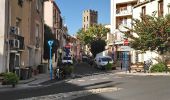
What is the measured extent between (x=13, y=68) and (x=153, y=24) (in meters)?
16.3

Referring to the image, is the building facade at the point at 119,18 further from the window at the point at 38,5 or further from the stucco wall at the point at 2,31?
the stucco wall at the point at 2,31

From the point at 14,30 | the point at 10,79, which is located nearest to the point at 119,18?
the point at 14,30

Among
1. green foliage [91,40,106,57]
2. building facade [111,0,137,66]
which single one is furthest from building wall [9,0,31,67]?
green foliage [91,40,106,57]

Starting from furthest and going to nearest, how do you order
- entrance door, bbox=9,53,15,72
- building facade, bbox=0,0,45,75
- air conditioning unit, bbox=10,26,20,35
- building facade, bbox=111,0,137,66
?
building facade, bbox=111,0,137,66
entrance door, bbox=9,53,15,72
air conditioning unit, bbox=10,26,20,35
building facade, bbox=0,0,45,75

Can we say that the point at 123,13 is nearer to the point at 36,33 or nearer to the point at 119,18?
the point at 119,18

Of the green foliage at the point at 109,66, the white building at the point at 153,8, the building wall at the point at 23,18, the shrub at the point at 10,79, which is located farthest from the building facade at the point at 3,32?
the green foliage at the point at 109,66

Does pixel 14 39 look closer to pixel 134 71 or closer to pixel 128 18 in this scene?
pixel 134 71

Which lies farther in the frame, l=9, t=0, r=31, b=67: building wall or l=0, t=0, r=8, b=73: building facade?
l=9, t=0, r=31, b=67: building wall

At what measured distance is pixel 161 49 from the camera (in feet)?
134

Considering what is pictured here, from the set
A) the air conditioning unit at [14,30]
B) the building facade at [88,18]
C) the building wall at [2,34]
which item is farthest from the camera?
the building facade at [88,18]

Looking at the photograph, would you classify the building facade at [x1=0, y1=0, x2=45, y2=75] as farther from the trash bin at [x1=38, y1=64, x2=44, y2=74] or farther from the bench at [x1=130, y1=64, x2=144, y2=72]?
the bench at [x1=130, y1=64, x2=144, y2=72]

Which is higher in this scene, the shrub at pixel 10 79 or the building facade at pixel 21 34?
the building facade at pixel 21 34

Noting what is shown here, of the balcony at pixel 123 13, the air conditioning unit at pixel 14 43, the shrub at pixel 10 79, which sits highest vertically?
the balcony at pixel 123 13

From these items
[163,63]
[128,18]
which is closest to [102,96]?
[163,63]
